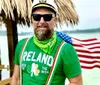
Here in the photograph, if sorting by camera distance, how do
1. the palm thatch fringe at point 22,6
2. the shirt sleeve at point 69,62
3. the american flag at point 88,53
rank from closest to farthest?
1. the shirt sleeve at point 69,62
2. the palm thatch fringe at point 22,6
3. the american flag at point 88,53

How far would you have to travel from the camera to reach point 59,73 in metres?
1.77

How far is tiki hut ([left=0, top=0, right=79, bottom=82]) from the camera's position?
14.9ft

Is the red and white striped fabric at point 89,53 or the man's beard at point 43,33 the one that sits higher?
the man's beard at point 43,33

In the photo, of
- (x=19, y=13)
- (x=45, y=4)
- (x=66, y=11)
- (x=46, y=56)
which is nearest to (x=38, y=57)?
(x=46, y=56)

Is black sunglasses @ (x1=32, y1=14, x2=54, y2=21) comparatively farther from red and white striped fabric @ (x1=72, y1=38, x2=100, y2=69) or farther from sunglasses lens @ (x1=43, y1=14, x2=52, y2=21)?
red and white striped fabric @ (x1=72, y1=38, x2=100, y2=69)

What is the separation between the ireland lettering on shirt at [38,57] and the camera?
1.75 metres

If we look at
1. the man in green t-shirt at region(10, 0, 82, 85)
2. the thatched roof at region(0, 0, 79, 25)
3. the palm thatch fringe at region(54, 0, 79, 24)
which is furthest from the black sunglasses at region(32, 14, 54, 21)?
the palm thatch fringe at region(54, 0, 79, 24)

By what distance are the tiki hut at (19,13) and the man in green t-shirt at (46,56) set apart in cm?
257

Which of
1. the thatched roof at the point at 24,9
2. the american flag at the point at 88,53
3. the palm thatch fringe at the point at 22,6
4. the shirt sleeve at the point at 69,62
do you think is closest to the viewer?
the shirt sleeve at the point at 69,62

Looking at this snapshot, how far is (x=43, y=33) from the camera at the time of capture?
68.9 inches

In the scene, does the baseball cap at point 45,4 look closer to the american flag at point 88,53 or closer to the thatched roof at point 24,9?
the thatched roof at point 24,9

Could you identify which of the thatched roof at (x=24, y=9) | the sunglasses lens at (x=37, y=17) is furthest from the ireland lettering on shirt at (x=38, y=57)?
the thatched roof at (x=24, y=9)

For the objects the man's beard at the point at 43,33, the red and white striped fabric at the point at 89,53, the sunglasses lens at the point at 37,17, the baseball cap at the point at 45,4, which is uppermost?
the baseball cap at the point at 45,4

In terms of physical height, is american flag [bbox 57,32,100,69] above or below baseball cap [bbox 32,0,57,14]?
below
